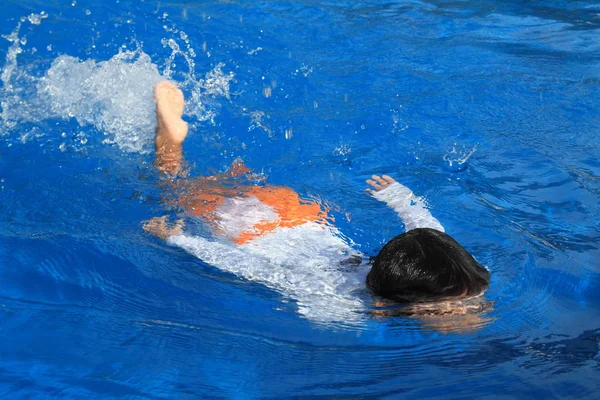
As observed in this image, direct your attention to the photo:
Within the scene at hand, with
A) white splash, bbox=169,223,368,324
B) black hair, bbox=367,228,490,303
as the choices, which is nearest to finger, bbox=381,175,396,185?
white splash, bbox=169,223,368,324

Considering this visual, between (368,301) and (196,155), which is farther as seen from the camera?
(196,155)

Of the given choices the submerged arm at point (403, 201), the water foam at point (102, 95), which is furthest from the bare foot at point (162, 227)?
the submerged arm at point (403, 201)

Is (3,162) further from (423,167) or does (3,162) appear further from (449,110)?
(449,110)

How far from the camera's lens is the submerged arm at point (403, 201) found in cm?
371

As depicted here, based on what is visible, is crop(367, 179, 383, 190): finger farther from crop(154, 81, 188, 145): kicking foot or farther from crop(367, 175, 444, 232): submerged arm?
crop(154, 81, 188, 145): kicking foot

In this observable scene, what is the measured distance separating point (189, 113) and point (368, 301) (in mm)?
2717

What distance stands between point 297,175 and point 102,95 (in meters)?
1.64

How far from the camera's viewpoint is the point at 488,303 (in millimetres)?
2986

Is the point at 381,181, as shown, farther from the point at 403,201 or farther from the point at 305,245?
the point at 305,245

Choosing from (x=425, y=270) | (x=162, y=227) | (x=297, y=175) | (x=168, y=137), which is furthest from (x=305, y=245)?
(x=168, y=137)

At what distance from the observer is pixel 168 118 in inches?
168

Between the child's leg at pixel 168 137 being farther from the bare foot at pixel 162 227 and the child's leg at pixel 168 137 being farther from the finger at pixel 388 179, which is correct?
the finger at pixel 388 179

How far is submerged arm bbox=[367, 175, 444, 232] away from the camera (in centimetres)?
371

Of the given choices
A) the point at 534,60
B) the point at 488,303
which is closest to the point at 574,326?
the point at 488,303
